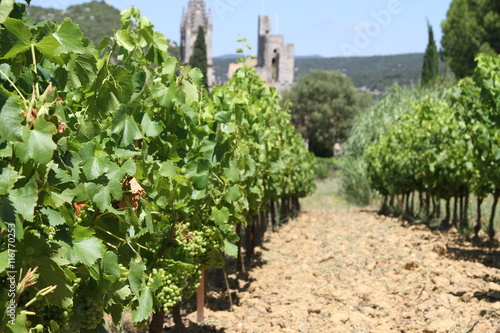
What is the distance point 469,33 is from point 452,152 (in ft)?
69.4

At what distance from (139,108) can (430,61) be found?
31485 mm

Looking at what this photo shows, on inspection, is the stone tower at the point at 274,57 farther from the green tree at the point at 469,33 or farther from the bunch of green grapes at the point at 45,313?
the bunch of green grapes at the point at 45,313

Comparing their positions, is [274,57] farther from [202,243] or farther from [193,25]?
[202,243]

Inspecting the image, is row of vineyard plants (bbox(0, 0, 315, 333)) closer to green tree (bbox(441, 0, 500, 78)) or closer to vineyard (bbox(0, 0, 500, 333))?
vineyard (bbox(0, 0, 500, 333))

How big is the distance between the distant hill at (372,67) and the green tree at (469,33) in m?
54.0

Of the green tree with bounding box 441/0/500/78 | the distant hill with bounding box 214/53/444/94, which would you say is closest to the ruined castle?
the distant hill with bounding box 214/53/444/94

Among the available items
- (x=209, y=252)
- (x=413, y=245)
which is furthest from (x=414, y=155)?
(x=209, y=252)

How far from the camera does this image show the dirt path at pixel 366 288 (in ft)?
17.4

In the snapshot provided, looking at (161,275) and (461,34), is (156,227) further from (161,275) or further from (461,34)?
(461,34)

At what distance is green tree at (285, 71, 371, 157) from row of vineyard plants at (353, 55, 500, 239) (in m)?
24.8

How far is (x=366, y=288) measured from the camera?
6.61 metres

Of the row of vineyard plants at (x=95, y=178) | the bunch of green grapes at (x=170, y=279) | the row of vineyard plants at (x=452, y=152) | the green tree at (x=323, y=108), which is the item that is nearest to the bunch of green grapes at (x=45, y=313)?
the row of vineyard plants at (x=95, y=178)

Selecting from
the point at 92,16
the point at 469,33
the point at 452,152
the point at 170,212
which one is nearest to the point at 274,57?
the point at 469,33

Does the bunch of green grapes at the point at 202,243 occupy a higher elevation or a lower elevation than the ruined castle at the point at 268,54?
lower
